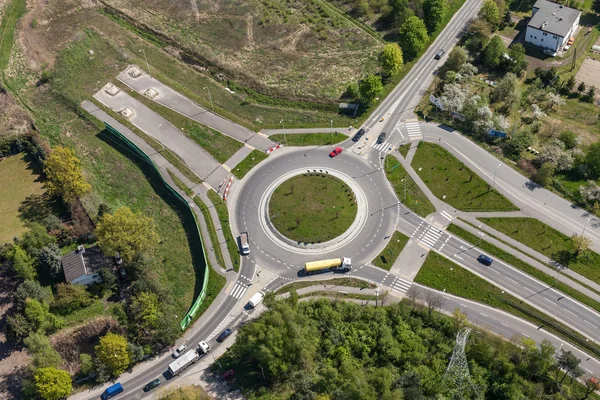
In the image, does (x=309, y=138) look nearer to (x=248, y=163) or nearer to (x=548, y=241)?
(x=248, y=163)

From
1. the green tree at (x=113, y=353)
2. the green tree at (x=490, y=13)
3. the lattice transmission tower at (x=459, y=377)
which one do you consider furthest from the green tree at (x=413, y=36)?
the green tree at (x=113, y=353)

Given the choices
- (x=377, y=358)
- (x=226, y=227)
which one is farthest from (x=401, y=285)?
(x=226, y=227)

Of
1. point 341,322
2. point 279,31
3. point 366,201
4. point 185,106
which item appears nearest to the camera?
point 341,322

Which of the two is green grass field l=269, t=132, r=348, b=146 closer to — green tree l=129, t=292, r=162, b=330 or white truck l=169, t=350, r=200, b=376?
green tree l=129, t=292, r=162, b=330

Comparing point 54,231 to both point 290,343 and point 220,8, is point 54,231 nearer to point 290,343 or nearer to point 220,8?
point 290,343

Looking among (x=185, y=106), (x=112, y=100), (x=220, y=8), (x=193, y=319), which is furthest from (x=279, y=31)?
(x=193, y=319)

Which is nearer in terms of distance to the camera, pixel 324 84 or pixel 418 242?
pixel 418 242

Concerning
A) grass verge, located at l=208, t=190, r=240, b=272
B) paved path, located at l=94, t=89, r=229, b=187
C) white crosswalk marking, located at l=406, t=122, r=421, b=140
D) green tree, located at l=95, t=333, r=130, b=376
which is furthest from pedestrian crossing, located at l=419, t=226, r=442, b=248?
green tree, located at l=95, t=333, r=130, b=376
